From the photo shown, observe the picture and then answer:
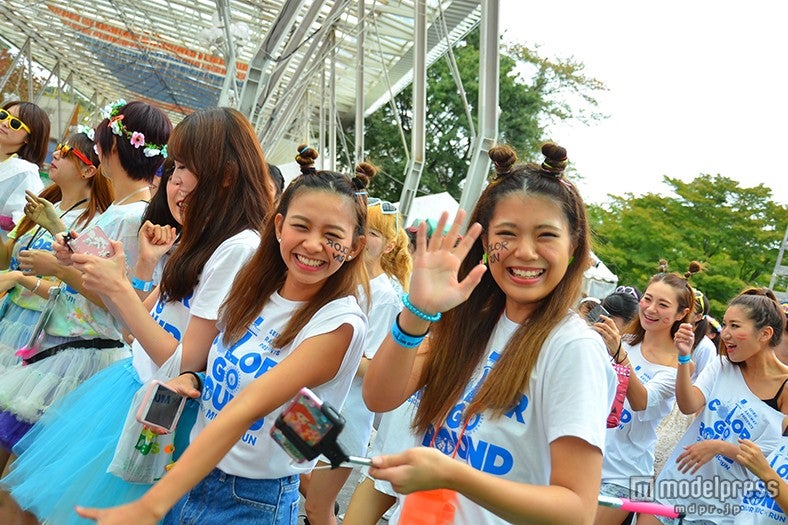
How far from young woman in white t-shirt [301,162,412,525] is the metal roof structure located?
29.3ft

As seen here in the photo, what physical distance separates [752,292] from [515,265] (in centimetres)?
363

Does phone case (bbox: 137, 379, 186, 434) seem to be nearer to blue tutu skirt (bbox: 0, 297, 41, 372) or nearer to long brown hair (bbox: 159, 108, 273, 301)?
long brown hair (bbox: 159, 108, 273, 301)

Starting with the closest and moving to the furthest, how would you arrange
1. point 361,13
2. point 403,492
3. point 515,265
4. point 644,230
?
point 403,492 < point 515,265 < point 361,13 < point 644,230

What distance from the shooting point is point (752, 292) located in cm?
536

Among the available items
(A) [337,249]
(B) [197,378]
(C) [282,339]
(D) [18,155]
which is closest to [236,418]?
(C) [282,339]

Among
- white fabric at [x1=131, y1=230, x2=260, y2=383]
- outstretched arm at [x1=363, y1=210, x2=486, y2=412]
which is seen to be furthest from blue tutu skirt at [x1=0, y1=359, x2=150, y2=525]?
outstretched arm at [x1=363, y1=210, x2=486, y2=412]

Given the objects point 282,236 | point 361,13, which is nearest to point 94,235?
point 282,236

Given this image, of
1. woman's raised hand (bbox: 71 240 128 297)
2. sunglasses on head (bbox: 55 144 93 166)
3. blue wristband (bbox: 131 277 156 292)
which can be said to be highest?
sunglasses on head (bbox: 55 144 93 166)

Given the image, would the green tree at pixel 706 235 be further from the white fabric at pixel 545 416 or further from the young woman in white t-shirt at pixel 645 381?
the white fabric at pixel 545 416

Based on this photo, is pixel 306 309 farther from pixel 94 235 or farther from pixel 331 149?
pixel 331 149

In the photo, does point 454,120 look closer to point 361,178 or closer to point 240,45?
point 240,45

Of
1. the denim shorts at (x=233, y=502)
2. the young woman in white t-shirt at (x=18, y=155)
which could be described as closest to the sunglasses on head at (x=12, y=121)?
the young woman in white t-shirt at (x=18, y=155)

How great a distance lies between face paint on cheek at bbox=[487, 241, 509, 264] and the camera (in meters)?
2.31

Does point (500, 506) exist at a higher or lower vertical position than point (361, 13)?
lower
